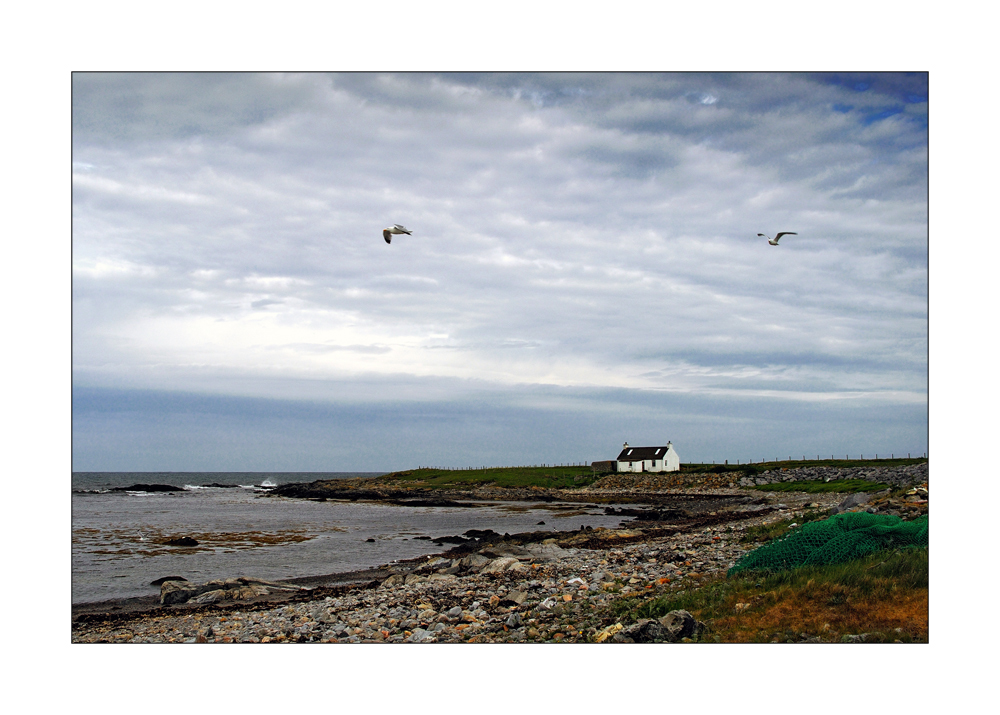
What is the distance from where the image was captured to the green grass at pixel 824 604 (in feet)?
27.1

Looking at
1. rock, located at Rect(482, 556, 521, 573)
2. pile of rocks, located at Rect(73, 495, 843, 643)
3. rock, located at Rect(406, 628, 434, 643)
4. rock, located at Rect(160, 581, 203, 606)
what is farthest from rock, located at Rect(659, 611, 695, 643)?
rock, located at Rect(160, 581, 203, 606)

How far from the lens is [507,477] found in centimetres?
7544

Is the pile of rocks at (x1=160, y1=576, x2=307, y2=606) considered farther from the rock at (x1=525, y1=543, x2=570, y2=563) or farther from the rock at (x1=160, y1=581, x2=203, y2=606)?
the rock at (x1=525, y1=543, x2=570, y2=563)

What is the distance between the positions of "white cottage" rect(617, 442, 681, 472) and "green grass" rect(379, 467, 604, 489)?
3.83m

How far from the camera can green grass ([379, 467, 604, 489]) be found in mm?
70375

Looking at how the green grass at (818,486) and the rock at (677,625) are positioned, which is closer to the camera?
the rock at (677,625)

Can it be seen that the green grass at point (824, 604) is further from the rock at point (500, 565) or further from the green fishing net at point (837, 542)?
the rock at point (500, 565)

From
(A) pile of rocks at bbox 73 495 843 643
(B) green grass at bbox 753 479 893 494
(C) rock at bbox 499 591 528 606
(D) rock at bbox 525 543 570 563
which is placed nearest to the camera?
(A) pile of rocks at bbox 73 495 843 643

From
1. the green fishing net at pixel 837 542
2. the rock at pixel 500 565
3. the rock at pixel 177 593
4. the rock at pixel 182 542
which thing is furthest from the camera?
the rock at pixel 182 542

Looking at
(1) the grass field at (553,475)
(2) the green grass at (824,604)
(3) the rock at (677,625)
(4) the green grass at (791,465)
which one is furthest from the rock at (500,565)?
(4) the green grass at (791,465)

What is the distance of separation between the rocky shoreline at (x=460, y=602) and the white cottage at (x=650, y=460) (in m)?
52.1

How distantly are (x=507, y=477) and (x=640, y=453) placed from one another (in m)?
16.7
